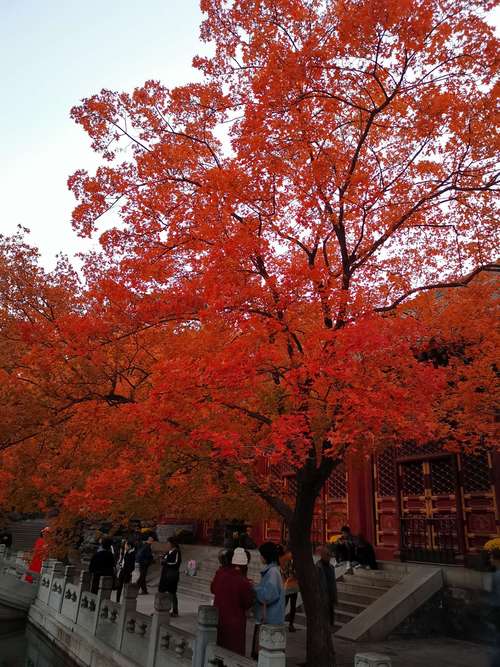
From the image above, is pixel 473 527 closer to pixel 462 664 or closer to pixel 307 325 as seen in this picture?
pixel 462 664

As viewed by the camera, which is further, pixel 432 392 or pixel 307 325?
pixel 307 325

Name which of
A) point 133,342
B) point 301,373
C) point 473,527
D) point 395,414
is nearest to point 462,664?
point 473,527

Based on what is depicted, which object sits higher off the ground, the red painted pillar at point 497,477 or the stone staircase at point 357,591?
the red painted pillar at point 497,477

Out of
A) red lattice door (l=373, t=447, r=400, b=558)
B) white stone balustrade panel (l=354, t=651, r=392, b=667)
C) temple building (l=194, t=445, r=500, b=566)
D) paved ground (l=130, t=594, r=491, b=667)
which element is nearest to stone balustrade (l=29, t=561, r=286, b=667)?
white stone balustrade panel (l=354, t=651, r=392, b=667)

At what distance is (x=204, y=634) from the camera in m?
6.82

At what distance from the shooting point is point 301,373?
22.7ft

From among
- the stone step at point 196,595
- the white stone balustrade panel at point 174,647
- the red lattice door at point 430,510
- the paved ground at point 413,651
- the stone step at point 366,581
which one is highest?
the red lattice door at point 430,510

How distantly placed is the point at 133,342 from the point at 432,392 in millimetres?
5695

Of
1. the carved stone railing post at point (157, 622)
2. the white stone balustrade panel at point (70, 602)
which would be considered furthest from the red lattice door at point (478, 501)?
the white stone balustrade panel at point (70, 602)

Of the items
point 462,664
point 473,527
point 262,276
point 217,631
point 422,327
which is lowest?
point 462,664

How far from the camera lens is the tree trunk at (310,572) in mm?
8008

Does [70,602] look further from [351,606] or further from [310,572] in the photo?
[310,572]

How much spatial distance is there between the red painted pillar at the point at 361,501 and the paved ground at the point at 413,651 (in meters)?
5.03

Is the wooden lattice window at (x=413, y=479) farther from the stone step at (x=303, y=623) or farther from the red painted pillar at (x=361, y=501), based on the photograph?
the stone step at (x=303, y=623)
